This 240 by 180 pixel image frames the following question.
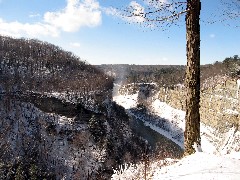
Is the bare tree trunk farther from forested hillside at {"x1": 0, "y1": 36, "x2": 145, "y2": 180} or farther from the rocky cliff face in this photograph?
the rocky cliff face

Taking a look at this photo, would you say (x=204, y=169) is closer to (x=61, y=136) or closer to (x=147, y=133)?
(x=61, y=136)

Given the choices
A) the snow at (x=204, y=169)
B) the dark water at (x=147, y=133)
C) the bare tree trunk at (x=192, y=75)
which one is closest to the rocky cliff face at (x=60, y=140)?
the dark water at (x=147, y=133)

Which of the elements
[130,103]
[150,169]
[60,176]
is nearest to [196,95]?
[150,169]

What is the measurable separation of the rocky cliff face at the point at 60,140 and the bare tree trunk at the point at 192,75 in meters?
34.5

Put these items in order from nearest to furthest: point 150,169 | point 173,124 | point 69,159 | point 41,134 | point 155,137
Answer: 1. point 150,169
2. point 69,159
3. point 41,134
4. point 155,137
5. point 173,124

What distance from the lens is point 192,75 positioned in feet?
29.3

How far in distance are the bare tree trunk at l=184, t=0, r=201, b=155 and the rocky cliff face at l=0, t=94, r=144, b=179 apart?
34500 millimetres

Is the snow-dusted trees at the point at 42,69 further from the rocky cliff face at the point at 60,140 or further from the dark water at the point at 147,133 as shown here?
the dark water at the point at 147,133

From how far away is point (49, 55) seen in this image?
150375 millimetres

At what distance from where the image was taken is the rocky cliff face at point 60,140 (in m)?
50.5

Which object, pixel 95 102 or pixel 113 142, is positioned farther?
pixel 95 102

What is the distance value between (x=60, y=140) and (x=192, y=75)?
50662 millimetres

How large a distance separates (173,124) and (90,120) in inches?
1037

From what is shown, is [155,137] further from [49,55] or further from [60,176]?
[49,55]
